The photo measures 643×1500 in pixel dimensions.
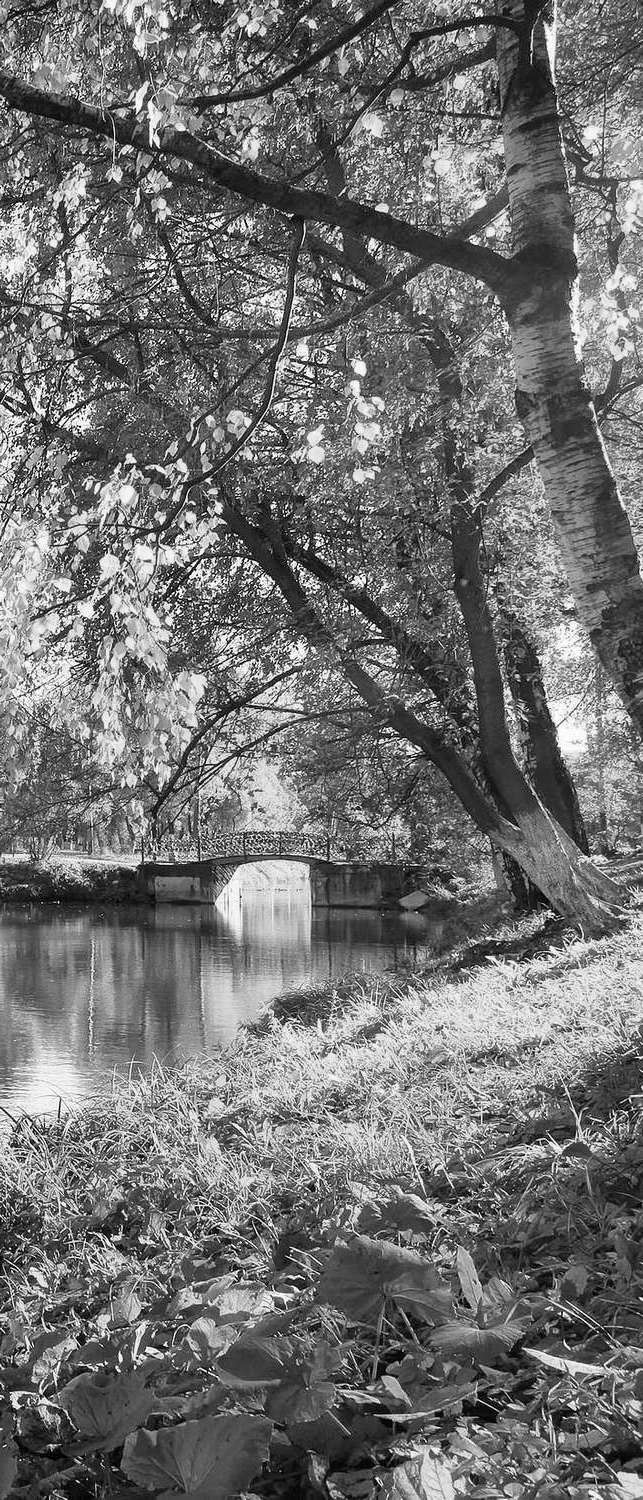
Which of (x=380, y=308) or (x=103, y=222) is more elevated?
(x=103, y=222)

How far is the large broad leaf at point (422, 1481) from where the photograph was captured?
1.52 m

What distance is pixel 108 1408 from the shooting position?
1.92 metres

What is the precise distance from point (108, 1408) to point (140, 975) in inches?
846

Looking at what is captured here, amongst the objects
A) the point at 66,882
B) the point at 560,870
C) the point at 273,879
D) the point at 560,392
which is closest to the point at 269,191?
the point at 560,392

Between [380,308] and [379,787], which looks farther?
[379,787]

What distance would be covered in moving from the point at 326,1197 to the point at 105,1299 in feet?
2.30

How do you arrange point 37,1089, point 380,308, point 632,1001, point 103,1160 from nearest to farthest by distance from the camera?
point 103,1160, point 632,1001, point 380,308, point 37,1089

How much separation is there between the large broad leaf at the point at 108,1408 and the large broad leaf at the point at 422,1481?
51 centimetres

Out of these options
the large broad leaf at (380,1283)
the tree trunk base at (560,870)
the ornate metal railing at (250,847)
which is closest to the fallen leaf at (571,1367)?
the large broad leaf at (380,1283)

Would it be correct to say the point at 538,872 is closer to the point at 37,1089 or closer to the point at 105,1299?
the point at 37,1089

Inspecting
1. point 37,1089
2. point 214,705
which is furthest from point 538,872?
point 37,1089

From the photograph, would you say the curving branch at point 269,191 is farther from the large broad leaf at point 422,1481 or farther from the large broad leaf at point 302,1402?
the large broad leaf at point 422,1481

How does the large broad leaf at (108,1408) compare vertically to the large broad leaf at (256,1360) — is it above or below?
below

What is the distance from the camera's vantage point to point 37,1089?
1177 cm
